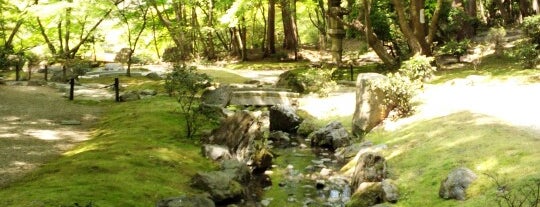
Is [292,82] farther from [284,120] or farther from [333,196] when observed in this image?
[333,196]

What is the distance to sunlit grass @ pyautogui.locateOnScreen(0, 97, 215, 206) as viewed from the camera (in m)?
8.45

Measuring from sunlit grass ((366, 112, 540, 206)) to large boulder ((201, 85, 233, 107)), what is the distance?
8.83 metres

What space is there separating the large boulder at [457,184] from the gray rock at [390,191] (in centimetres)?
90

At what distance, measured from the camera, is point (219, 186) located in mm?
10039

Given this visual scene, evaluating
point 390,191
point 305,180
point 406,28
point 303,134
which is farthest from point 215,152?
point 406,28

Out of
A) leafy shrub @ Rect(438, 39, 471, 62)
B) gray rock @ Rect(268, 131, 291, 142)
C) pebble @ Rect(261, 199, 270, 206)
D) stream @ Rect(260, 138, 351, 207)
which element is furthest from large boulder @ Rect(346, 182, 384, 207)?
leafy shrub @ Rect(438, 39, 471, 62)

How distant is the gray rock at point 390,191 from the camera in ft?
30.3

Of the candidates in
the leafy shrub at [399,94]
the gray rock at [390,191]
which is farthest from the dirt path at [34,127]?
the leafy shrub at [399,94]

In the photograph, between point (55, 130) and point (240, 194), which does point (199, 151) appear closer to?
point (240, 194)

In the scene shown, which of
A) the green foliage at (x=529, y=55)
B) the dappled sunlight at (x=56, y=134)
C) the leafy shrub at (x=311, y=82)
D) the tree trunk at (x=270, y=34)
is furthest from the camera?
the tree trunk at (x=270, y=34)

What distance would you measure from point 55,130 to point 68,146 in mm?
2122

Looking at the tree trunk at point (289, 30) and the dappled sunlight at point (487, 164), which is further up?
the tree trunk at point (289, 30)

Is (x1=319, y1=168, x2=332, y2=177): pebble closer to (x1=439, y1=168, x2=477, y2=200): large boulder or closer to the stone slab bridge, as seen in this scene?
(x1=439, y1=168, x2=477, y2=200): large boulder

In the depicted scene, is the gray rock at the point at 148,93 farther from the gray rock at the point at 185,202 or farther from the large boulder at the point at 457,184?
the large boulder at the point at 457,184
